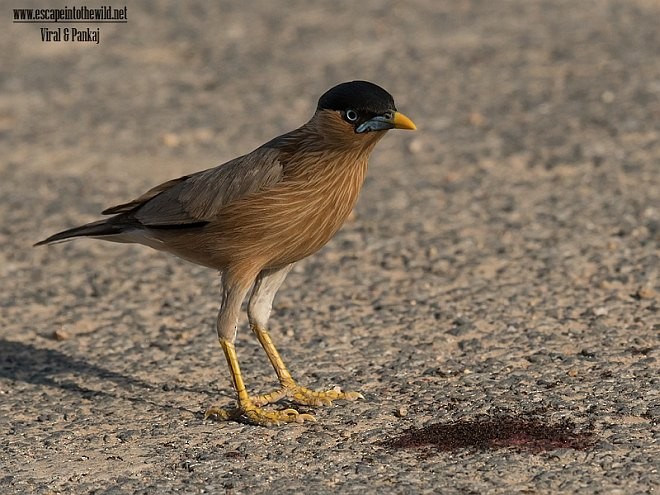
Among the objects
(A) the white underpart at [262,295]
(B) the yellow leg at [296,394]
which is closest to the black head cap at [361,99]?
(A) the white underpart at [262,295]

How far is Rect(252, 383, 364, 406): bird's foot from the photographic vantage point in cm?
654

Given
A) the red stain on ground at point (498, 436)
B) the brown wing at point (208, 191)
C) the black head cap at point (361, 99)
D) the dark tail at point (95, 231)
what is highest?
the black head cap at point (361, 99)

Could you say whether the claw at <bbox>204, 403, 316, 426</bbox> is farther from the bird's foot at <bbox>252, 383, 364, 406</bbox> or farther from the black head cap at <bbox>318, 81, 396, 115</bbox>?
the black head cap at <bbox>318, 81, 396, 115</bbox>

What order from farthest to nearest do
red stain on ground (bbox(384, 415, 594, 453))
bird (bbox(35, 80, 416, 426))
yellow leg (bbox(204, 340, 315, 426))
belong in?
yellow leg (bbox(204, 340, 315, 426))
bird (bbox(35, 80, 416, 426))
red stain on ground (bbox(384, 415, 594, 453))

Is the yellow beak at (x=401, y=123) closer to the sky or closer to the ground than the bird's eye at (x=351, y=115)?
closer to the ground

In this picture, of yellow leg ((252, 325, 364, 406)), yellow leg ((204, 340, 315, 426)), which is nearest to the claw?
yellow leg ((204, 340, 315, 426))

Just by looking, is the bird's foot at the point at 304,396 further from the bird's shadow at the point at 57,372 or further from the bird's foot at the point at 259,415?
the bird's shadow at the point at 57,372

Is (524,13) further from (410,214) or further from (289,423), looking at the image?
(289,423)

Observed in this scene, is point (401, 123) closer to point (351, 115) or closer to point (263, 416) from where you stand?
point (351, 115)

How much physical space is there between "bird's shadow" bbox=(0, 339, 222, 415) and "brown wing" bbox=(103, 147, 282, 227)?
42.3 inches

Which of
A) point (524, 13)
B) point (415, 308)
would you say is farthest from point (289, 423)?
point (524, 13)

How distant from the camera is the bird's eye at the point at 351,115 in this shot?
6074 millimetres

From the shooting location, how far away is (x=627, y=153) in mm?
10867

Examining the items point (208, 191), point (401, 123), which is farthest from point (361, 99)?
point (208, 191)
